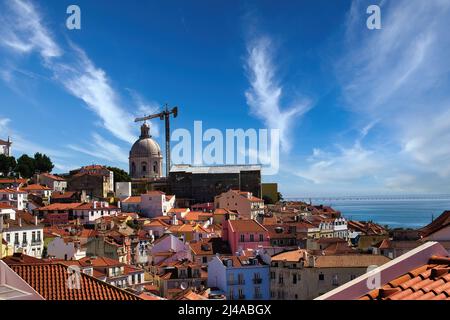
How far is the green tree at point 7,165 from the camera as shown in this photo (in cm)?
6128

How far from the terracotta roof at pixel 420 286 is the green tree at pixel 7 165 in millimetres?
63023

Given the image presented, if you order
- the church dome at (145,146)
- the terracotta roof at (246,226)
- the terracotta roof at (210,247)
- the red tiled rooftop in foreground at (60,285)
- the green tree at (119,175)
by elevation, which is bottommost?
the terracotta roof at (210,247)

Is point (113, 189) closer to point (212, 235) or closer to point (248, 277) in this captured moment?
point (212, 235)

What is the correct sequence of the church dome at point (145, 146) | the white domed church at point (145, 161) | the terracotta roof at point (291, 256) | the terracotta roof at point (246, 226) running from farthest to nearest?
the church dome at point (145, 146) → the white domed church at point (145, 161) → the terracotta roof at point (246, 226) → the terracotta roof at point (291, 256)

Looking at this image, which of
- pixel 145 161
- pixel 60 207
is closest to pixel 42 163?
pixel 145 161

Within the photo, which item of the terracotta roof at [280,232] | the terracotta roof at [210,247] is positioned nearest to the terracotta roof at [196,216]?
the terracotta roof at [280,232]

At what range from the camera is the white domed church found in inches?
3017

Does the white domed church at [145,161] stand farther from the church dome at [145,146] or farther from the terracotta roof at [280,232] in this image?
the terracotta roof at [280,232]

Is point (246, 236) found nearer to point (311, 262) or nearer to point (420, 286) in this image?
point (311, 262)

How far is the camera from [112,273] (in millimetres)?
22703

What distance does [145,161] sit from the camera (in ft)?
252
